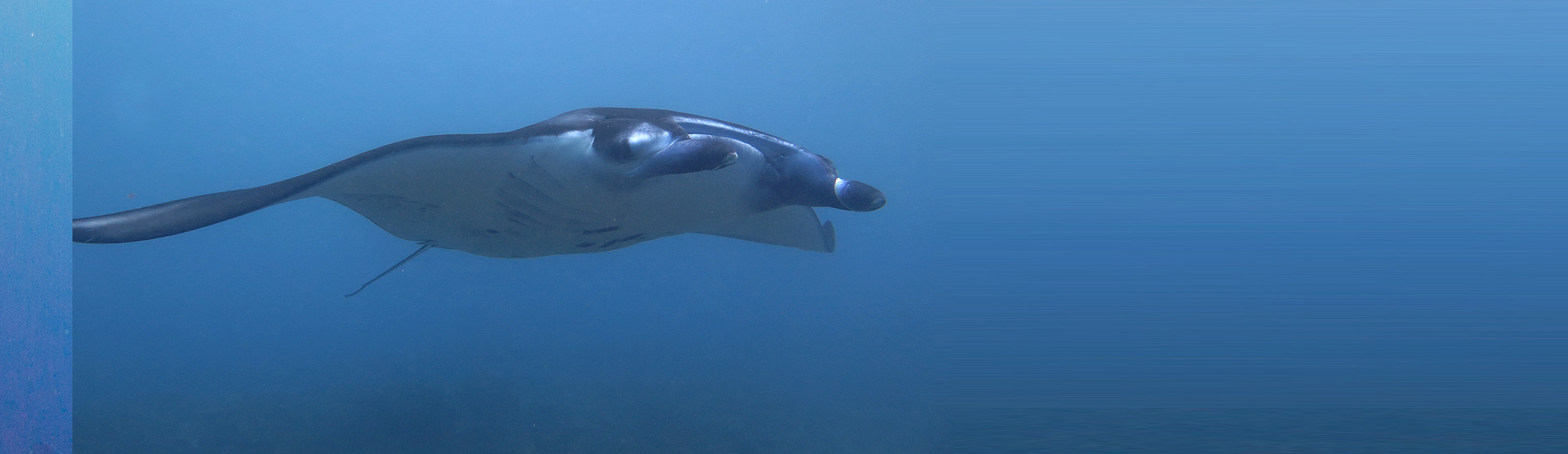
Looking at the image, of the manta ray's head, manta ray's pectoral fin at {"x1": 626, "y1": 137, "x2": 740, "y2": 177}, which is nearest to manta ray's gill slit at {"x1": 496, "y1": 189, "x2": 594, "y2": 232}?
manta ray's pectoral fin at {"x1": 626, "y1": 137, "x2": 740, "y2": 177}

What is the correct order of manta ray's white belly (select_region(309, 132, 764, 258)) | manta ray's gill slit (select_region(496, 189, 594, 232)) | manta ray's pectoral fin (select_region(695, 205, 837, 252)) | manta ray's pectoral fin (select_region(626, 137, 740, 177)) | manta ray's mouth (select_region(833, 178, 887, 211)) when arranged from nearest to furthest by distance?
manta ray's pectoral fin (select_region(626, 137, 740, 177)), manta ray's white belly (select_region(309, 132, 764, 258)), manta ray's mouth (select_region(833, 178, 887, 211)), manta ray's gill slit (select_region(496, 189, 594, 232)), manta ray's pectoral fin (select_region(695, 205, 837, 252))

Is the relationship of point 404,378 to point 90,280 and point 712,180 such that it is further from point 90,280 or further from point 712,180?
point 90,280

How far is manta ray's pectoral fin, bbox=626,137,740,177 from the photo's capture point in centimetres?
189

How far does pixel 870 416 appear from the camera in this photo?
579 cm

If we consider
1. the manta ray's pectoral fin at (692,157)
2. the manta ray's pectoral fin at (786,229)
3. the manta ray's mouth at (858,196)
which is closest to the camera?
the manta ray's pectoral fin at (692,157)

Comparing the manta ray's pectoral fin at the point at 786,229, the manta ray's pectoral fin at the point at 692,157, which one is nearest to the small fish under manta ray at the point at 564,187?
the manta ray's pectoral fin at the point at 692,157

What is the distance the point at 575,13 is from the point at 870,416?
14.4 metres

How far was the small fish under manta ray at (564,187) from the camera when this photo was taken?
6.23 ft

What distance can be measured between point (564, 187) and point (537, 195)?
156 mm

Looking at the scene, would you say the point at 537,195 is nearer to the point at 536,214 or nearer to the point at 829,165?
the point at 536,214

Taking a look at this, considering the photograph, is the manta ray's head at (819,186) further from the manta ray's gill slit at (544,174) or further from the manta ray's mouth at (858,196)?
the manta ray's gill slit at (544,174)

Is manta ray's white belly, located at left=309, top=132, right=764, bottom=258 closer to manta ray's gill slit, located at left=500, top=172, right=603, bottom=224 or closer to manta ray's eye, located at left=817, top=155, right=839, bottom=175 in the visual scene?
manta ray's gill slit, located at left=500, top=172, right=603, bottom=224

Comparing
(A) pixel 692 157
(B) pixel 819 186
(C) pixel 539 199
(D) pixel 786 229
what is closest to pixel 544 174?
(C) pixel 539 199

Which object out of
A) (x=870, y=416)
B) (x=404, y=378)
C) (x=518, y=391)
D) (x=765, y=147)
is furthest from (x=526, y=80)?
(x=765, y=147)
